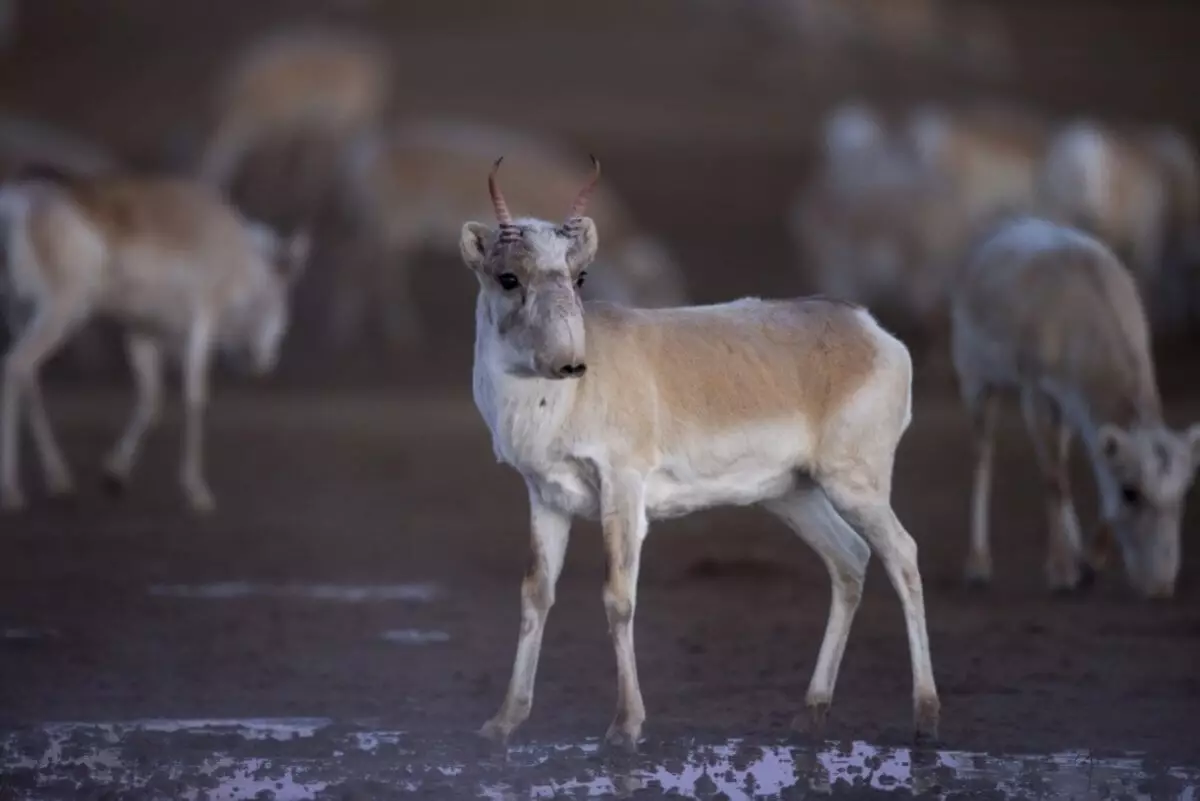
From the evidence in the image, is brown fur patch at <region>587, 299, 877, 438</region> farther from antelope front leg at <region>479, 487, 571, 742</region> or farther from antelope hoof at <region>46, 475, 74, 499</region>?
antelope hoof at <region>46, 475, 74, 499</region>

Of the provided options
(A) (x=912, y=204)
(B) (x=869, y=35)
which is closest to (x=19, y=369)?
(A) (x=912, y=204)

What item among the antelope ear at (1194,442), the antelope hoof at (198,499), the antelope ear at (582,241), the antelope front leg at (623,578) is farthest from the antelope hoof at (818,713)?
the antelope hoof at (198,499)

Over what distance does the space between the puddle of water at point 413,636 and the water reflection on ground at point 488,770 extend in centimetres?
158

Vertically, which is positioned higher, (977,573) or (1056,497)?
(1056,497)

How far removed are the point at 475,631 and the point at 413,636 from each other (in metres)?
0.25

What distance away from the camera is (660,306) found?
1519 cm

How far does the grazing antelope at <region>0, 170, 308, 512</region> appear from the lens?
12133 mm

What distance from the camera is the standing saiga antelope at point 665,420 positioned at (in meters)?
7.07

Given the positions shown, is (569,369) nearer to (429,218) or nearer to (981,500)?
(981,500)

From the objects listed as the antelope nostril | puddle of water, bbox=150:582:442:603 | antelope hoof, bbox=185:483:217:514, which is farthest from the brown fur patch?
antelope hoof, bbox=185:483:217:514

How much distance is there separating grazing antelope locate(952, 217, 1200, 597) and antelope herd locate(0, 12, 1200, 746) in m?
0.01

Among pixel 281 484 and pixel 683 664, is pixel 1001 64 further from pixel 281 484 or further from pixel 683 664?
pixel 683 664

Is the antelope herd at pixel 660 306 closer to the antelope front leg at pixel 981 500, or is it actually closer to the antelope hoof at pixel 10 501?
the antelope front leg at pixel 981 500

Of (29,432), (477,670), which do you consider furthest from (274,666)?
(29,432)
